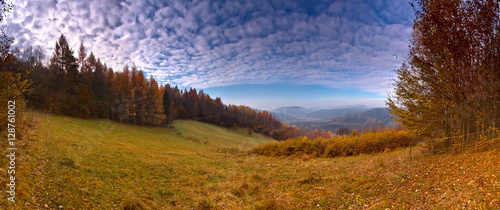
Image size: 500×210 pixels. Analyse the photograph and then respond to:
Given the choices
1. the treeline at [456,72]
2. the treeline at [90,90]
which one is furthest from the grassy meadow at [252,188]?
the treeline at [90,90]

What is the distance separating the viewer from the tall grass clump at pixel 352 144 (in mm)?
16141

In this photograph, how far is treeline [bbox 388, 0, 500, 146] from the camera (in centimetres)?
783

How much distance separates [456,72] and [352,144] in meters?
9.80

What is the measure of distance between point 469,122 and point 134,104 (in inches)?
1910

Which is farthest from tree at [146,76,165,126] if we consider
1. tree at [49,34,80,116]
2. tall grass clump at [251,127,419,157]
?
tall grass clump at [251,127,419,157]

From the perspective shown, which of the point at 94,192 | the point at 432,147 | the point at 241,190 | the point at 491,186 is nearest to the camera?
the point at 491,186

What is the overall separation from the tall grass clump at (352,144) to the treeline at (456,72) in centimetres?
609

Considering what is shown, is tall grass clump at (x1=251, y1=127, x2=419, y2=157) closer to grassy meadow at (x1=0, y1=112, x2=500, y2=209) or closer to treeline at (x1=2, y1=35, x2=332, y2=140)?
grassy meadow at (x1=0, y1=112, x2=500, y2=209)

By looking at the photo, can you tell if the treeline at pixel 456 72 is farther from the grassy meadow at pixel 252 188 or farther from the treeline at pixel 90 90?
the treeline at pixel 90 90

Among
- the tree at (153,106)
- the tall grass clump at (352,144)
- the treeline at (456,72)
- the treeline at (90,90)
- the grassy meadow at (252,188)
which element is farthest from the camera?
the tree at (153,106)

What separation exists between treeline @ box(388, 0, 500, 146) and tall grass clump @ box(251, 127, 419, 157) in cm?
609

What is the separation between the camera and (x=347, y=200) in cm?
624

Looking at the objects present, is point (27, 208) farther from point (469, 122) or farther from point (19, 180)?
point (469, 122)

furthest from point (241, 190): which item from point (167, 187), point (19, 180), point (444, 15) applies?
point (444, 15)
